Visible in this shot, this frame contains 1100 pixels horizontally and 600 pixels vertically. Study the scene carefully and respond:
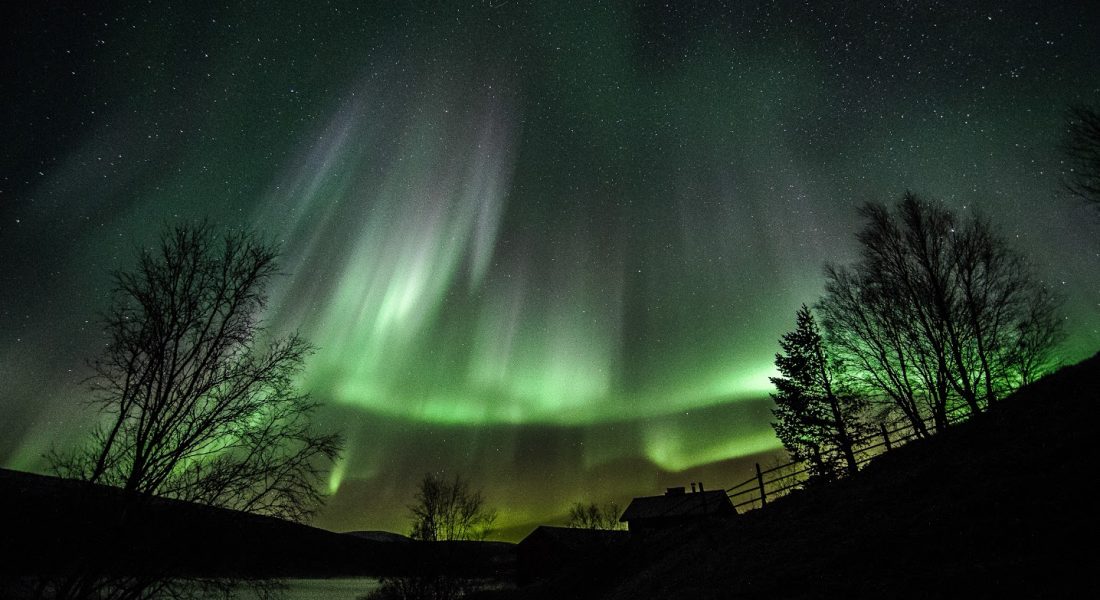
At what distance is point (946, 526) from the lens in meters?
10.6

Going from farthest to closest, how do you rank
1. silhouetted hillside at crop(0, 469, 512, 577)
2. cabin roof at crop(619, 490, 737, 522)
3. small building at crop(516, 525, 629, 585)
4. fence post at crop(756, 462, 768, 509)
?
small building at crop(516, 525, 629, 585)
cabin roof at crop(619, 490, 737, 522)
fence post at crop(756, 462, 768, 509)
silhouetted hillside at crop(0, 469, 512, 577)

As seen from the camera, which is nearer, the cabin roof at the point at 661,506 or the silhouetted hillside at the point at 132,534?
the silhouetted hillside at the point at 132,534

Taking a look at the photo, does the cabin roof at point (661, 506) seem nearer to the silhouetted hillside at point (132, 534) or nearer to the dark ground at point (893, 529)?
the dark ground at point (893, 529)

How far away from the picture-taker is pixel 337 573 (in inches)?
6294

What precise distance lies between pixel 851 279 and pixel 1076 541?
18.4 m

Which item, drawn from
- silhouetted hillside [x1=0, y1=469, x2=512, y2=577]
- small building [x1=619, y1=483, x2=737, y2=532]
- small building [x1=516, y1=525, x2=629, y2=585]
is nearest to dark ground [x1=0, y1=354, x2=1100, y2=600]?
silhouetted hillside [x1=0, y1=469, x2=512, y2=577]

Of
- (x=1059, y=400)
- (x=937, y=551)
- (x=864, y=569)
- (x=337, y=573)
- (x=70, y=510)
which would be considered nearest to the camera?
(x=70, y=510)

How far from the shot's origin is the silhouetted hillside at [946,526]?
27.3 feet

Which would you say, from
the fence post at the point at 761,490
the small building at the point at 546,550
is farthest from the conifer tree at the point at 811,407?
the small building at the point at 546,550

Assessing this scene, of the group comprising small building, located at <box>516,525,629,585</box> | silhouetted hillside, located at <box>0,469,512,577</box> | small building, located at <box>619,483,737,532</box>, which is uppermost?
small building, located at <box>619,483,737,532</box>

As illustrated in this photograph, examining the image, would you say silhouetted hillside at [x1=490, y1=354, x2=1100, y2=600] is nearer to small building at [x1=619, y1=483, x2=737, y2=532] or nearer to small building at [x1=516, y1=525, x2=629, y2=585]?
small building at [x1=619, y1=483, x2=737, y2=532]

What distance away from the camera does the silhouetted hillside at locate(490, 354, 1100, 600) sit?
8312 millimetres

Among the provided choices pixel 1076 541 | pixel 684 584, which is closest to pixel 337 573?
pixel 684 584

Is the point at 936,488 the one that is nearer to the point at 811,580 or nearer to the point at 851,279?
the point at 811,580
